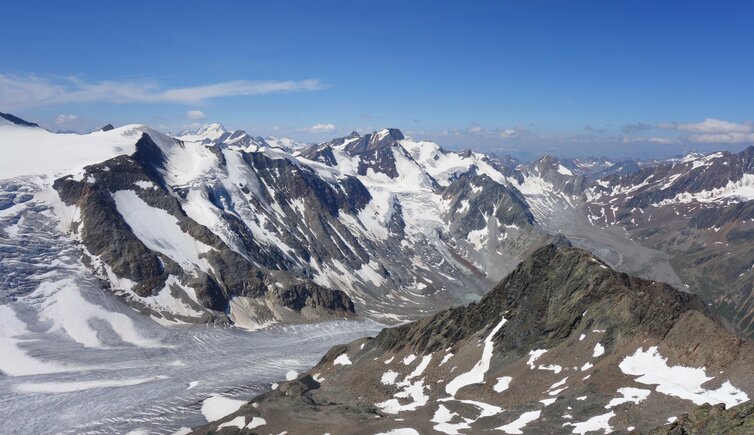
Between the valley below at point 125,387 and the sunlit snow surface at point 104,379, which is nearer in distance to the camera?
the valley below at point 125,387

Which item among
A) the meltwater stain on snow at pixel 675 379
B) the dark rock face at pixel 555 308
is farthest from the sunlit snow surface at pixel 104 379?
the meltwater stain on snow at pixel 675 379

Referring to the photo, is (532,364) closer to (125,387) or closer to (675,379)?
(675,379)

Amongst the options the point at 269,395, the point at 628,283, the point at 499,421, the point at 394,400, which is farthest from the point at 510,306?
the point at 269,395

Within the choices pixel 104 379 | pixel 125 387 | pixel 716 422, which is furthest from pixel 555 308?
pixel 104 379

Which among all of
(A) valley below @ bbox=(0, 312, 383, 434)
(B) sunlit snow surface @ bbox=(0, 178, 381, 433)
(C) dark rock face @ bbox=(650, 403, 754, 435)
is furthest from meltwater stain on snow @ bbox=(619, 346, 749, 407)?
(B) sunlit snow surface @ bbox=(0, 178, 381, 433)

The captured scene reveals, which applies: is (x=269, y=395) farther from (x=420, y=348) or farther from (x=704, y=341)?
(x=704, y=341)

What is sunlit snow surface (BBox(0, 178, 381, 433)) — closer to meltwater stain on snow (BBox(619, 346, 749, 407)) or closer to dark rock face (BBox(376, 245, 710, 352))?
dark rock face (BBox(376, 245, 710, 352))

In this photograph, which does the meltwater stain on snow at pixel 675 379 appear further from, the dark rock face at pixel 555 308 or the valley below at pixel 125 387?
the valley below at pixel 125 387

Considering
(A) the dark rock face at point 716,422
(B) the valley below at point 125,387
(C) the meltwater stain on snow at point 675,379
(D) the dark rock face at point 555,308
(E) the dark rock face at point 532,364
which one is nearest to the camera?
(A) the dark rock face at point 716,422
